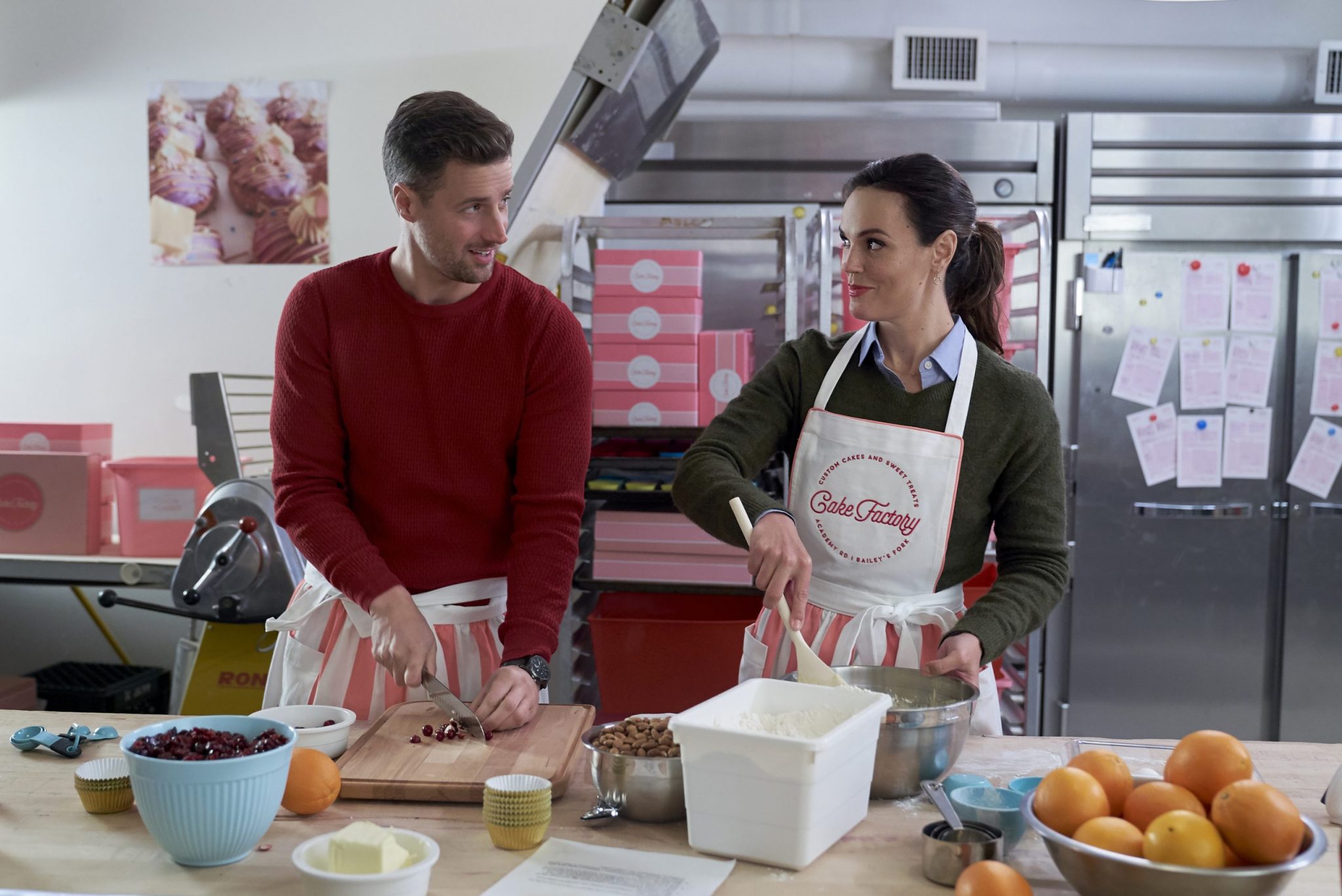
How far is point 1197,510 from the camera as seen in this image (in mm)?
4008

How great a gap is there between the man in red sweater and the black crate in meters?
2.20

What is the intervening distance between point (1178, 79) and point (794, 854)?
3816 mm

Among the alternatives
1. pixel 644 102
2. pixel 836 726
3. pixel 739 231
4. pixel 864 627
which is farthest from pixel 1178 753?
pixel 644 102

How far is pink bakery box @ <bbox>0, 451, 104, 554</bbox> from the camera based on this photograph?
3.43 metres

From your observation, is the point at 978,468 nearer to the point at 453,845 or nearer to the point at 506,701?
the point at 506,701

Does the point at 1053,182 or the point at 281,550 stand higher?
the point at 1053,182

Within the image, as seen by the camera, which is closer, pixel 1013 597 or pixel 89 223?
pixel 1013 597

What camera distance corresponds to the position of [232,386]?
4.12 metres

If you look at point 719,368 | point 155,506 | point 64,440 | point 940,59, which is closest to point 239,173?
point 64,440

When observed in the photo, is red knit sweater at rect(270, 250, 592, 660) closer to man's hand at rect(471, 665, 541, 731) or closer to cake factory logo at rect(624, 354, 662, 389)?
man's hand at rect(471, 665, 541, 731)

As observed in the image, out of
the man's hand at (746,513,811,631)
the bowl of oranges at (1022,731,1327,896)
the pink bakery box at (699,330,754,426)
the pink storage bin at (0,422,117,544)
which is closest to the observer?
the bowl of oranges at (1022,731,1327,896)

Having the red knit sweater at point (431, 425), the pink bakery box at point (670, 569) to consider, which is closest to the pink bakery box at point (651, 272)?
the pink bakery box at point (670, 569)

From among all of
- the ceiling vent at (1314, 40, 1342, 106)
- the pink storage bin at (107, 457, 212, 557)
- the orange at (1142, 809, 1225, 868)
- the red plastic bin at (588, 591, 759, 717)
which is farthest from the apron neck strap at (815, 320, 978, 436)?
the ceiling vent at (1314, 40, 1342, 106)

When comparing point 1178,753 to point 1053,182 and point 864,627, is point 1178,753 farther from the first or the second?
point 1053,182
